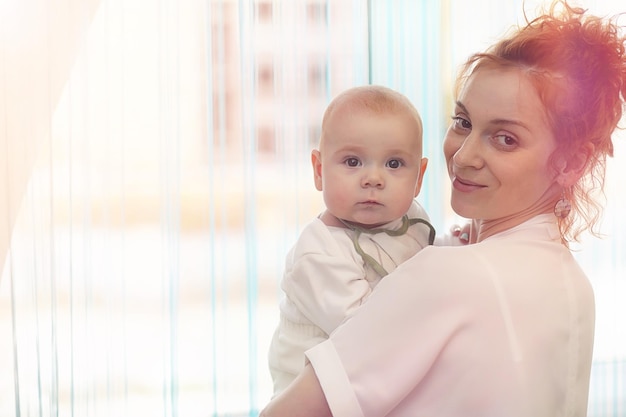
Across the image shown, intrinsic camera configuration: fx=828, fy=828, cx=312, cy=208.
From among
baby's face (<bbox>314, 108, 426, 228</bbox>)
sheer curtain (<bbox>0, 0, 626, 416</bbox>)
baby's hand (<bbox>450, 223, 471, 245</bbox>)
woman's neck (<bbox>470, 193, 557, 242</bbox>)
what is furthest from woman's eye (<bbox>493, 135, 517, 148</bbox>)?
sheer curtain (<bbox>0, 0, 626, 416</bbox>)

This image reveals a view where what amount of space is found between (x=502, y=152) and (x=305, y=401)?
0.53m

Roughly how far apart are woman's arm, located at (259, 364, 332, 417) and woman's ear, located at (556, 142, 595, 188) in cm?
54

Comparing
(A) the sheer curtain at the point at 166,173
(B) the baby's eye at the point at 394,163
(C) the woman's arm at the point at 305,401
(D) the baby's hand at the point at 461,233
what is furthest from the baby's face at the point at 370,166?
(A) the sheer curtain at the point at 166,173

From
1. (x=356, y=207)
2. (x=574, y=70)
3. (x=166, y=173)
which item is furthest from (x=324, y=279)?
(x=166, y=173)

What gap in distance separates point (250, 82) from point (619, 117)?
6.74 ft

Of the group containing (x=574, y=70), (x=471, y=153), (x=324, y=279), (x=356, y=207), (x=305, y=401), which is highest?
(x=574, y=70)

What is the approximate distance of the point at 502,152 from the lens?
4.57 ft

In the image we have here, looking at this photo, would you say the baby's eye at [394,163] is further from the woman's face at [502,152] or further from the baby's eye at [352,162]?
the woman's face at [502,152]

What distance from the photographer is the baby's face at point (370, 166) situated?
1.65m

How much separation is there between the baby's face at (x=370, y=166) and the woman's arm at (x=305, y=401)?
474 millimetres

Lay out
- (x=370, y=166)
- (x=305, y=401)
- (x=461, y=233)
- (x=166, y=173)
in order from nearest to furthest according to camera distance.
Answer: (x=305, y=401) < (x=370, y=166) < (x=461, y=233) < (x=166, y=173)

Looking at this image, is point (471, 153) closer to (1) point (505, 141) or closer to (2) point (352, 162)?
(1) point (505, 141)

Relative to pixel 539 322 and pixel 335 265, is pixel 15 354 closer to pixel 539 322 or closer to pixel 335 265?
pixel 335 265

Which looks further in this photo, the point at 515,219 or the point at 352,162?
the point at 352,162
